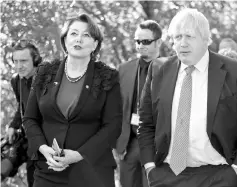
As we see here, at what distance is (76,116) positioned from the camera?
18.6 feet

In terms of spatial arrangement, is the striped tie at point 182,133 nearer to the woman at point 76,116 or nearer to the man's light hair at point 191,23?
the man's light hair at point 191,23

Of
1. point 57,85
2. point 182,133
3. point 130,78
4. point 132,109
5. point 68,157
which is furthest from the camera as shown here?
point 130,78

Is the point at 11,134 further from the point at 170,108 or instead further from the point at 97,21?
the point at 97,21

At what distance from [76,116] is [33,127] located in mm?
421

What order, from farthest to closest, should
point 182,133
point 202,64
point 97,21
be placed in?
point 97,21 → point 202,64 → point 182,133

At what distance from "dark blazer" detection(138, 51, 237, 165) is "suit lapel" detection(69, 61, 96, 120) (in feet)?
1.57

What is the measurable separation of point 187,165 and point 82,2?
5.78 metres

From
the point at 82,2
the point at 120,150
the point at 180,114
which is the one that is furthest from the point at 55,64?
the point at 82,2

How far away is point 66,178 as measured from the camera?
570 cm

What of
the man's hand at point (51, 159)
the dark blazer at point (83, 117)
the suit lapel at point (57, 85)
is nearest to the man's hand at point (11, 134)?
the dark blazer at point (83, 117)

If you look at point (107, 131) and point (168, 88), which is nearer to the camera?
point (168, 88)

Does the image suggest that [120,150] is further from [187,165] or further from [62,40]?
[187,165]

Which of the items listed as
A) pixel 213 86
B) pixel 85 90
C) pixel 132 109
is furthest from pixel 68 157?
pixel 132 109

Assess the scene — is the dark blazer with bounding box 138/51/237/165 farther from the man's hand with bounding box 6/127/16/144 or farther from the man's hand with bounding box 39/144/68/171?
the man's hand with bounding box 6/127/16/144
